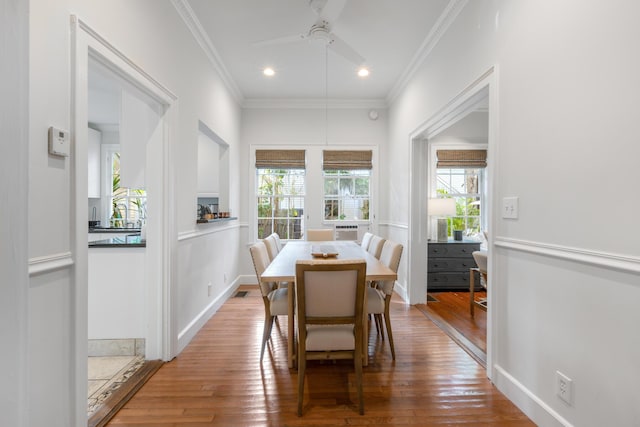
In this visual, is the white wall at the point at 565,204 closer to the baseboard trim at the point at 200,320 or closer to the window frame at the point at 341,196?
the baseboard trim at the point at 200,320

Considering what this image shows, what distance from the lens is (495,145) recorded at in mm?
2102

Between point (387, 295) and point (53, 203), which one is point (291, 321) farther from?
point (53, 203)

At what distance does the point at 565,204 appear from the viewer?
5.06ft

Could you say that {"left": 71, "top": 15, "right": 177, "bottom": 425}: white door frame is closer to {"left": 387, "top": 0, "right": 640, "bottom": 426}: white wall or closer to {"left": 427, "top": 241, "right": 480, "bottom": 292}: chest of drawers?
{"left": 387, "top": 0, "right": 640, "bottom": 426}: white wall

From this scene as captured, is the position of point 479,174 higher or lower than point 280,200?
higher

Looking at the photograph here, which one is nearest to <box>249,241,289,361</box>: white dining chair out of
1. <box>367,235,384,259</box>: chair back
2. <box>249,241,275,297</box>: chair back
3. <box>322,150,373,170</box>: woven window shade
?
<box>249,241,275,297</box>: chair back

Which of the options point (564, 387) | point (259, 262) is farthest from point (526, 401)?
point (259, 262)

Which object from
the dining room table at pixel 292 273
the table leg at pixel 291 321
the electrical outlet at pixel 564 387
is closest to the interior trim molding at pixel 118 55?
the dining room table at pixel 292 273

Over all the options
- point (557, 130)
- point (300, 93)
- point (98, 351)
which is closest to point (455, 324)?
point (557, 130)

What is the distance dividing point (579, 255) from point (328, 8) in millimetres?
2305

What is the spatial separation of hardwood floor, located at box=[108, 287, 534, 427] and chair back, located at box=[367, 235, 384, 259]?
2.69 feet

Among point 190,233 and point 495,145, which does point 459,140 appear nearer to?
point 495,145

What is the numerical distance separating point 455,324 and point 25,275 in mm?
3445

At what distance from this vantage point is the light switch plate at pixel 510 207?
6.26 ft
